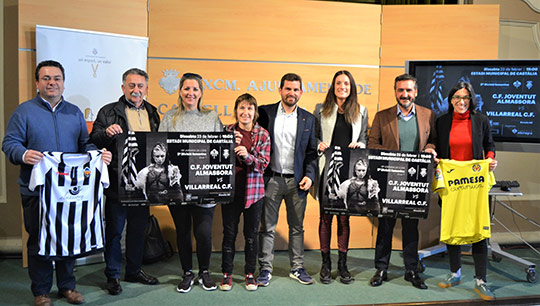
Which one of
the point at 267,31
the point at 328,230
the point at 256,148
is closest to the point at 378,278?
the point at 328,230

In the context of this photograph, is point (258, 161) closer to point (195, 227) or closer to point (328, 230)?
point (195, 227)

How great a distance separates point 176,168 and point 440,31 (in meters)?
3.00

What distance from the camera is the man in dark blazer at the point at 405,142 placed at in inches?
132

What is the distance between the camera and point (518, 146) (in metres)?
3.94

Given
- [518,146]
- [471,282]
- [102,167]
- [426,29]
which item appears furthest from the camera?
[426,29]

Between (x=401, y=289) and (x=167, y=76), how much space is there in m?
2.79

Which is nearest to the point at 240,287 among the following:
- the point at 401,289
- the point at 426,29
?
the point at 401,289

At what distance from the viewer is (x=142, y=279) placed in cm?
331

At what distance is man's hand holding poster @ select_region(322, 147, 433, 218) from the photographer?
3221 mm

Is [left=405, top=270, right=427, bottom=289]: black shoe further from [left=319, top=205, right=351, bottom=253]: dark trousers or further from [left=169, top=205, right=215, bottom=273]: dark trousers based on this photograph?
[left=169, top=205, right=215, bottom=273]: dark trousers

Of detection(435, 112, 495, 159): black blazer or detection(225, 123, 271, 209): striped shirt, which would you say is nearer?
detection(225, 123, 271, 209): striped shirt

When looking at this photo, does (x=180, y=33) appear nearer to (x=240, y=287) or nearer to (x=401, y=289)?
(x=240, y=287)

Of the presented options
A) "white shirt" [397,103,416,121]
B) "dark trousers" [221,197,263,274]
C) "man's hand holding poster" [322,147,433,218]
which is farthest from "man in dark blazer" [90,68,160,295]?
"white shirt" [397,103,416,121]

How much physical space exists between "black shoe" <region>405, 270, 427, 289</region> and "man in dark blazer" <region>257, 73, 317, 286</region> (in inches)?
31.6
